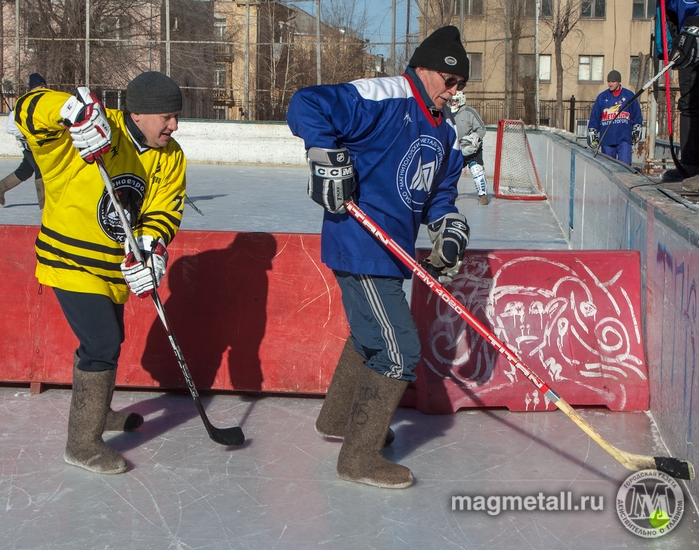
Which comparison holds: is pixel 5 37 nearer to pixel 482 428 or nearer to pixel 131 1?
pixel 131 1

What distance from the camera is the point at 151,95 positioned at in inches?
124

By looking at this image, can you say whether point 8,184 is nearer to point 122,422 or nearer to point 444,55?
point 122,422

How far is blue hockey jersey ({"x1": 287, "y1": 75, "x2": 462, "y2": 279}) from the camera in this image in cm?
294

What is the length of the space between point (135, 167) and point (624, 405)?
2.46m

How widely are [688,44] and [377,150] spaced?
2.72m

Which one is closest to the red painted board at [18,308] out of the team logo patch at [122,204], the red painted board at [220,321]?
the red painted board at [220,321]

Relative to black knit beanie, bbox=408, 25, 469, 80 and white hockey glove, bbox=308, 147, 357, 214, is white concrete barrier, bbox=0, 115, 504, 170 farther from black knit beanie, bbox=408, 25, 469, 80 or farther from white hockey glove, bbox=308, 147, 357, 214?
white hockey glove, bbox=308, 147, 357, 214

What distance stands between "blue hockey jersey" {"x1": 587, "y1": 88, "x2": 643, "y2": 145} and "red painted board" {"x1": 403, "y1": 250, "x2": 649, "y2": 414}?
7310 mm

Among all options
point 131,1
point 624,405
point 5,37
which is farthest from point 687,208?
point 5,37

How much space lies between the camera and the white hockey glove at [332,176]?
2867mm

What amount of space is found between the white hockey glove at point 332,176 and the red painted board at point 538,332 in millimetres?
1132

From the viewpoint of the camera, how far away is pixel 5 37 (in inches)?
1015

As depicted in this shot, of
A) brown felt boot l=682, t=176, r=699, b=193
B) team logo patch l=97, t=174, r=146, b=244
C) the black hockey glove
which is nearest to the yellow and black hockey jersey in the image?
team logo patch l=97, t=174, r=146, b=244

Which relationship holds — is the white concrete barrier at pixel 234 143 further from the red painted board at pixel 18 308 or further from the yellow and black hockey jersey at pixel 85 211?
the yellow and black hockey jersey at pixel 85 211
